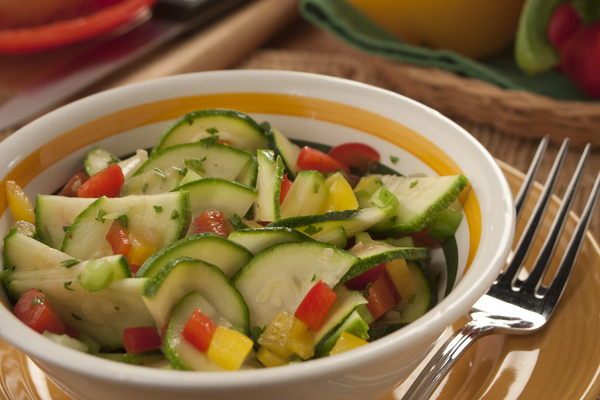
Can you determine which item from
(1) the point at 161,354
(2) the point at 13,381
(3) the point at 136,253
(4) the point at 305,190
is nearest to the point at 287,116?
(4) the point at 305,190

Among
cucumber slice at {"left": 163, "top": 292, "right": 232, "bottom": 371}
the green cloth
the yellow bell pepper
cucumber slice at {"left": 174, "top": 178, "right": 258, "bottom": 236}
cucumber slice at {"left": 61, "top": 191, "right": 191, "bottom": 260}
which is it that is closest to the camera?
cucumber slice at {"left": 163, "top": 292, "right": 232, "bottom": 371}

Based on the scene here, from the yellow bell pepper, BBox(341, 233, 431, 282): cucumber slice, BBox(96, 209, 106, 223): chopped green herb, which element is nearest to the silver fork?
BBox(341, 233, 431, 282): cucumber slice

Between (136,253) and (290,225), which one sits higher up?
(290,225)

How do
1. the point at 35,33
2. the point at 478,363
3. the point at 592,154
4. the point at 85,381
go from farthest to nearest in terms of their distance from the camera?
the point at 35,33, the point at 592,154, the point at 478,363, the point at 85,381

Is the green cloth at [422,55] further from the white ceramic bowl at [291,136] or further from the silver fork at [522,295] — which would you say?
the white ceramic bowl at [291,136]

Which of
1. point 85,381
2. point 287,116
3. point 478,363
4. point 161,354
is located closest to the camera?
point 85,381

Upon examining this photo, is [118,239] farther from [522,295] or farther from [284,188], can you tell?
[522,295]

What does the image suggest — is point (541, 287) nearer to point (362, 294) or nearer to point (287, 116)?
point (362, 294)

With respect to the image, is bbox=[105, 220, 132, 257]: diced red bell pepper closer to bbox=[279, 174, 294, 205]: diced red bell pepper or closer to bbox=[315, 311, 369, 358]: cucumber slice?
bbox=[279, 174, 294, 205]: diced red bell pepper
